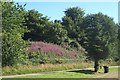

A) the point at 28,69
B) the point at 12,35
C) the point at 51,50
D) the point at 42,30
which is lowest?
the point at 28,69

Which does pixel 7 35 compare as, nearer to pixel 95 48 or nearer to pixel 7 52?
pixel 7 52

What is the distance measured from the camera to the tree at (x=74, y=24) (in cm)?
7156

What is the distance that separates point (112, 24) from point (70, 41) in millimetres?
28785

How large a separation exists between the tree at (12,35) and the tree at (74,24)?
3413 centimetres

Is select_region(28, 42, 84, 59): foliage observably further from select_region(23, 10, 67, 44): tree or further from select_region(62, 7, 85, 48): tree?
select_region(62, 7, 85, 48): tree

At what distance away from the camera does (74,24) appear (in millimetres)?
80062

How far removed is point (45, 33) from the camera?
60438 millimetres

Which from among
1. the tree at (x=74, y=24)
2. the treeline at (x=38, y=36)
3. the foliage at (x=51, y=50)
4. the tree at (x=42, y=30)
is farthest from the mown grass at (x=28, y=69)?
the tree at (x=74, y=24)

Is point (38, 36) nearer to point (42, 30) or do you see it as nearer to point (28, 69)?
point (42, 30)

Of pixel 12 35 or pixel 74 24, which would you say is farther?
pixel 74 24

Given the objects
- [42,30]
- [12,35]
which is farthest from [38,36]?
[12,35]

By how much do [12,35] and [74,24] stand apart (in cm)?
4949

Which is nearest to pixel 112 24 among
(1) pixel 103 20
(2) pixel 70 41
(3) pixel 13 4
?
(1) pixel 103 20

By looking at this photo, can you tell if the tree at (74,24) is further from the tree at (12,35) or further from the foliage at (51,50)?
the tree at (12,35)
